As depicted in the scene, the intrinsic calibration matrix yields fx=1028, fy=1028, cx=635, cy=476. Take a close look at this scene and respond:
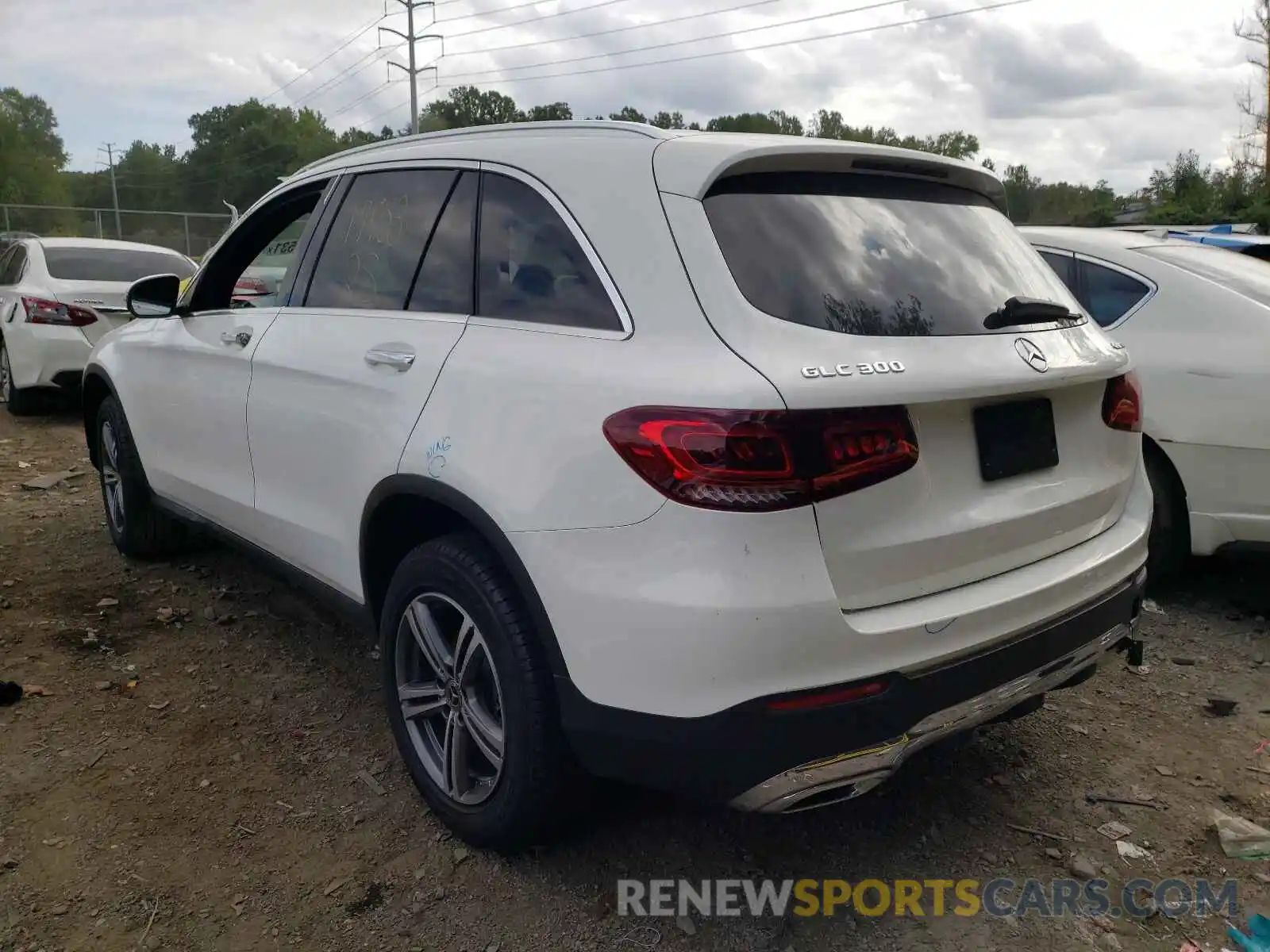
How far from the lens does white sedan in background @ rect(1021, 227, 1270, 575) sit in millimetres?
3918

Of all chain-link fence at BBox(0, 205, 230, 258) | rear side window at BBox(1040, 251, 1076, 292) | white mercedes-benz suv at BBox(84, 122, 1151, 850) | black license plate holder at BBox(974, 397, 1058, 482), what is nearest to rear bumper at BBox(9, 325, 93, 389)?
white mercedes-benz suv at BBox(84, 122, 1151, 850)

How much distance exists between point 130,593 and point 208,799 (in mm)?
2013

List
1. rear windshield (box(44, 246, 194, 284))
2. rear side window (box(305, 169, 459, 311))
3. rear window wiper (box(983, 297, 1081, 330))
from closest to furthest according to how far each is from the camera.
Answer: rear window wiper (box(983, 297, 1081, 330)), rear side window (box(305, 169, 459, 311)), rear windshield (box(44, 246, 194, 284))

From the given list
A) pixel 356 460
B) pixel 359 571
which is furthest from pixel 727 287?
pixel 359 571

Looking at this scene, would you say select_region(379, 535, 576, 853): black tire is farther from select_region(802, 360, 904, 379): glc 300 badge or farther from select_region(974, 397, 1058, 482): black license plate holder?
select_region(974, 397, 1058, 482): black license plate holder

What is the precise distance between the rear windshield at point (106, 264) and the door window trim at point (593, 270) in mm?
6999

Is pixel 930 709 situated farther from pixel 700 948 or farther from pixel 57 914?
pixel 57 914

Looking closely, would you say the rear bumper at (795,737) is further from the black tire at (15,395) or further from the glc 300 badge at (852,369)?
the black tire at (15,395)

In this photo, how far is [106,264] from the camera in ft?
29.5

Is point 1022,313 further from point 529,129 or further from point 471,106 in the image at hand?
point 471,106

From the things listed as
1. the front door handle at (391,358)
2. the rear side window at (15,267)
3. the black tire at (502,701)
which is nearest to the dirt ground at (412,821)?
the black tire at (502,701)

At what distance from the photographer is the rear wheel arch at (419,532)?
2.28 meters

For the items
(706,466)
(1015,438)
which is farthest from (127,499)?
(1015,438)

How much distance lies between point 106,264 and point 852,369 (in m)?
8.74
